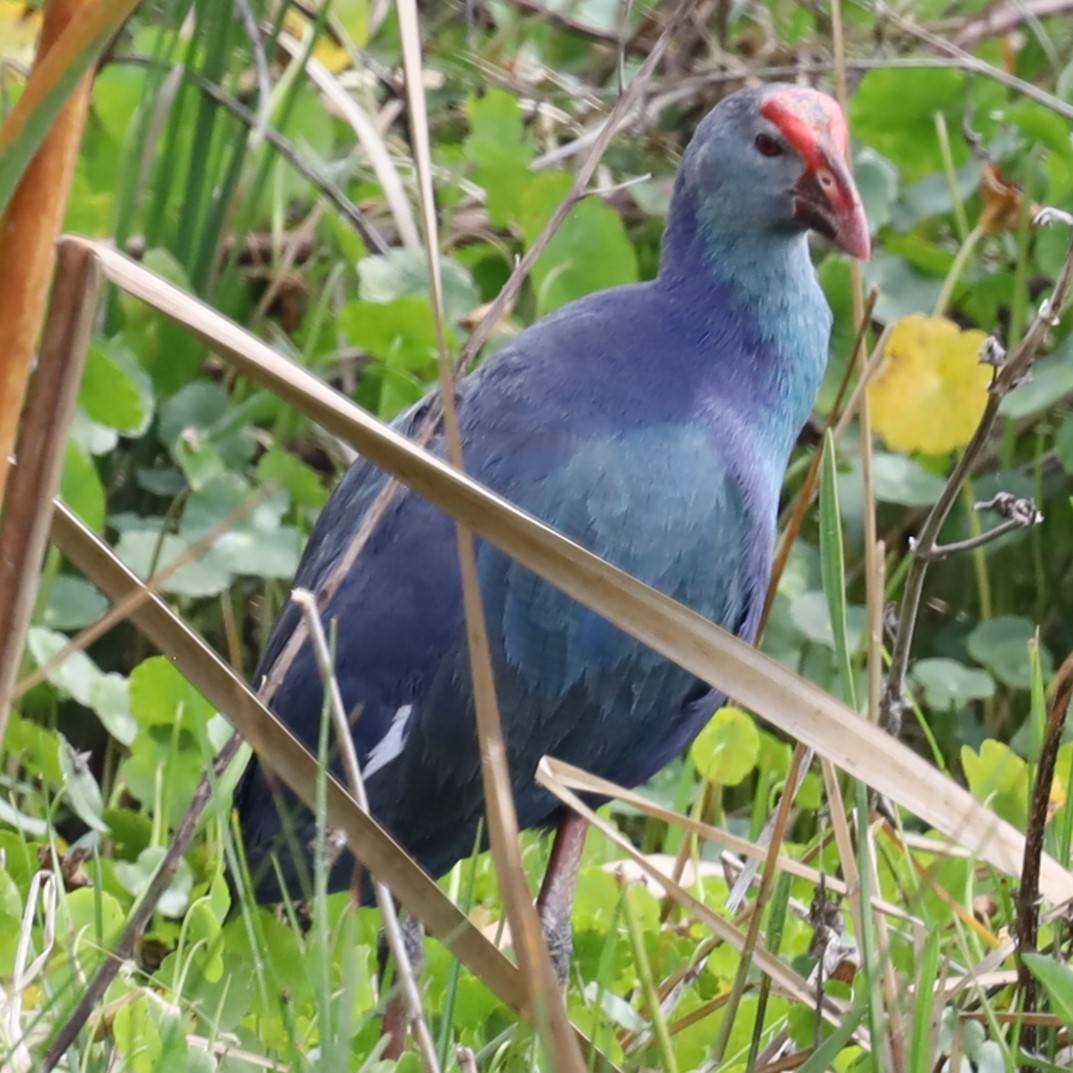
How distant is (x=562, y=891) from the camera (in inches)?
45.3

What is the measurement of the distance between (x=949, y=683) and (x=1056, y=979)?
0.84 metres

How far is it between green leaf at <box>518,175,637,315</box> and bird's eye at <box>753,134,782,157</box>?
1.46 ft

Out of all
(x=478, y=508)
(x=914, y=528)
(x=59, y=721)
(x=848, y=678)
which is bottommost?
(x=59, y=721)

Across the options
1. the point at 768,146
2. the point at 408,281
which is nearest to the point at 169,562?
the point at 408,281

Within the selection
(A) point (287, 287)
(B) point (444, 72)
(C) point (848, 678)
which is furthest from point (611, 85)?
(C) point (848, 678)

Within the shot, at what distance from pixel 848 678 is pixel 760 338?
502 millimetres

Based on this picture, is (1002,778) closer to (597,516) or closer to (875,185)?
(597,516)

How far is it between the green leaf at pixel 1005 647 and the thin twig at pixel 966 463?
66 cm

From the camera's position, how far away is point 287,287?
76.9 inches

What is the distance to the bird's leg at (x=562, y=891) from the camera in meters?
Result: 1.11

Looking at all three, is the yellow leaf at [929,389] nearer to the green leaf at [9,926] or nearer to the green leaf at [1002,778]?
the green leaf at [1002,778]

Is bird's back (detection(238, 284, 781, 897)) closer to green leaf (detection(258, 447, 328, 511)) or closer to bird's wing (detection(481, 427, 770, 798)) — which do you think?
bird's wing (detection(481, 427, 770, 798))

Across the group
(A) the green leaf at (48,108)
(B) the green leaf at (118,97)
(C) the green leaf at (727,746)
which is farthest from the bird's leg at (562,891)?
(B) the green leaf at (118,97)

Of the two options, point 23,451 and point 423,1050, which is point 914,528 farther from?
point 23,451
